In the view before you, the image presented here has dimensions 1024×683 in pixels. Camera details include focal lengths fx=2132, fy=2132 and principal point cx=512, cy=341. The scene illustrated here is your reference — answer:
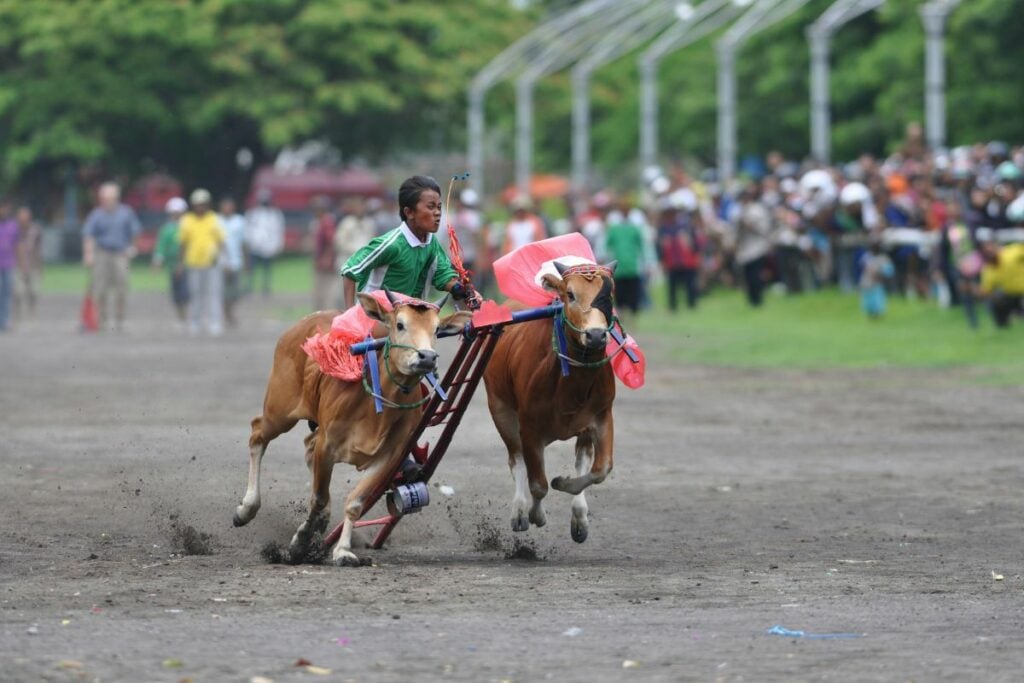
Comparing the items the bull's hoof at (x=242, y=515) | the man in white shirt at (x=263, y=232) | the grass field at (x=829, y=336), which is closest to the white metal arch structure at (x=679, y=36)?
the grass field at (x=829, y=336)

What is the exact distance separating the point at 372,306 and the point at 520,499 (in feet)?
4.90

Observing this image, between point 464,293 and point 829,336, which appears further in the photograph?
point 829,336

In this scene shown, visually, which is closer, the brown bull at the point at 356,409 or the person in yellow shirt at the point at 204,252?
the brown bull at the point at 356,409

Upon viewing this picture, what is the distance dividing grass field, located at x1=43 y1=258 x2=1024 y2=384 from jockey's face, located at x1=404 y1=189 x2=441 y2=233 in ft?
34.3

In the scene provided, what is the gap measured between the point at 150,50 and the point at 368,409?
155 ft

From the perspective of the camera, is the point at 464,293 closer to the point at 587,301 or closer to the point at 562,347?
the point at 562,347

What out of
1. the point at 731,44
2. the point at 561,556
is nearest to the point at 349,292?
the point at 561,556

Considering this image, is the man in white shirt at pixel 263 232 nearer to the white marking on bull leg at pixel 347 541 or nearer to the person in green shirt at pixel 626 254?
the person in green shirt at pixel 626 254

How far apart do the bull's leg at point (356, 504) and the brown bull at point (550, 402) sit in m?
0.81

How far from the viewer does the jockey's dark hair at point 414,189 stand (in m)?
10.1

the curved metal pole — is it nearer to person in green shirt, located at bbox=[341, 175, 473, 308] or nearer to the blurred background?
the blurred background

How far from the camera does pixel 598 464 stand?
10.5 meters

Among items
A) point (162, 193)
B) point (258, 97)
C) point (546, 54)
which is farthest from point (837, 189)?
point (162, 193)

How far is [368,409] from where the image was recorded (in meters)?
10.0
